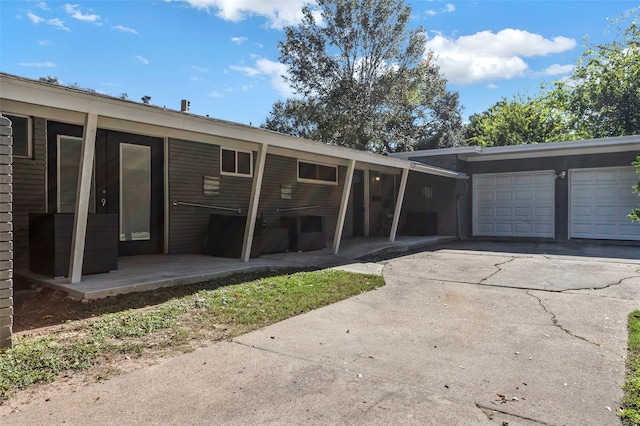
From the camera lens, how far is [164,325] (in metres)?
4.14

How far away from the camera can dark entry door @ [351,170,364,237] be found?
43.8 ft

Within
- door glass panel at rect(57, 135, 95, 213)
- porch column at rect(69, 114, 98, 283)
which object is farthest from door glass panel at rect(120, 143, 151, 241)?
porch column at rect(69, 114, 98, 283)

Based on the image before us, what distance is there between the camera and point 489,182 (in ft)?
50.0

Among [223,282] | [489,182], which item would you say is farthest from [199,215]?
[489,182]

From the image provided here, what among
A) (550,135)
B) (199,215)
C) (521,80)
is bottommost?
(199,215)

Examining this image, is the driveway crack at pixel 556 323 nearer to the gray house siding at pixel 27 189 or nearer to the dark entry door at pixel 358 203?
the gray house siding at pixel 27 189

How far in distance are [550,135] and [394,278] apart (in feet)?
83.3

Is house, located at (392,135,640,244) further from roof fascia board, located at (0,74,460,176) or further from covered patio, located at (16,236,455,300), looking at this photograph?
roof fascia board, located at (0,74,460,176)

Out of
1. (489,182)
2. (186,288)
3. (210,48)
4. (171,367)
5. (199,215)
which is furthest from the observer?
(489,182)

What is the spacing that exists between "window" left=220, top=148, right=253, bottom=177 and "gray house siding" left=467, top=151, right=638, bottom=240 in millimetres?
9709

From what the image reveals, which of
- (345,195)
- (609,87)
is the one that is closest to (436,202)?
(345,195)

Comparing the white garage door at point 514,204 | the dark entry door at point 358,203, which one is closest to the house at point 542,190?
the white garage door at point 514,204

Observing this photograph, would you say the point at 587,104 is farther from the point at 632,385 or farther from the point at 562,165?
the point at 632,385

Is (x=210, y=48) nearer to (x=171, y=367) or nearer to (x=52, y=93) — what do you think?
(x=52, y=93)
